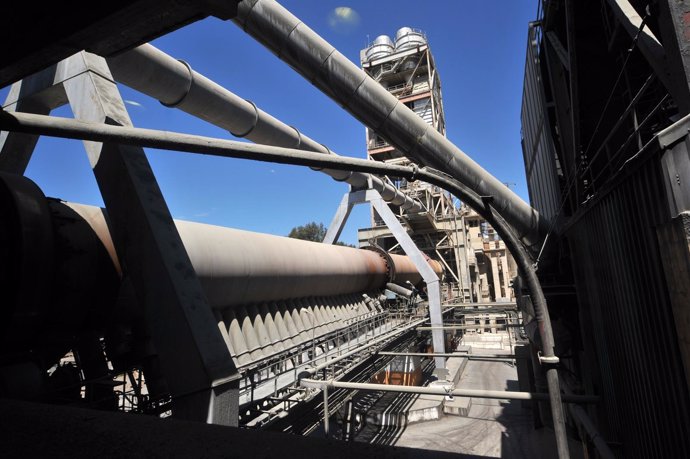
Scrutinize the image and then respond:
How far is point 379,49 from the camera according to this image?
29391 mm

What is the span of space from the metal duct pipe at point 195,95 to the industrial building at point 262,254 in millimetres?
38

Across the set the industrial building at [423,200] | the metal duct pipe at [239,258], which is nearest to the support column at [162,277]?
the metal duct pipe at [239,258]

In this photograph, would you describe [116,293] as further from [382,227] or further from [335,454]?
[382,227]

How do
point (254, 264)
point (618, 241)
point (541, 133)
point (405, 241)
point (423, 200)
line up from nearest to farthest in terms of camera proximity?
point (618, 241) → point (254, 264) → point (541, 133) → point (405, 241) → point (423, 200)

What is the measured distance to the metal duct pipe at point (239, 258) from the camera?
3684 mm

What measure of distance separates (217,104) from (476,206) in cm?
587

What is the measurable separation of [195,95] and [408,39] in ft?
87.4

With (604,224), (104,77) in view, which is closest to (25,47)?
(104,77)

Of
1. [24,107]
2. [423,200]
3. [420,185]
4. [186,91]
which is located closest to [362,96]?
[186,91]

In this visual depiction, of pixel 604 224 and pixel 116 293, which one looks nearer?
pixel 604 224

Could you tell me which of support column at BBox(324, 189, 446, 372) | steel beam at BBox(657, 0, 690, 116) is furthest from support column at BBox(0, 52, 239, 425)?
support column at BBox(324, 189, 446, 372)

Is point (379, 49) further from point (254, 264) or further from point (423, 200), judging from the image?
point (254, 264)

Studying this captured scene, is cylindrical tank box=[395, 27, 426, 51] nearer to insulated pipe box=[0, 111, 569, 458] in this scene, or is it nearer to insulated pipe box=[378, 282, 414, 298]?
insulated pipe box=[378, 282, 414, 298]

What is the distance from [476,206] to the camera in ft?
10.2
